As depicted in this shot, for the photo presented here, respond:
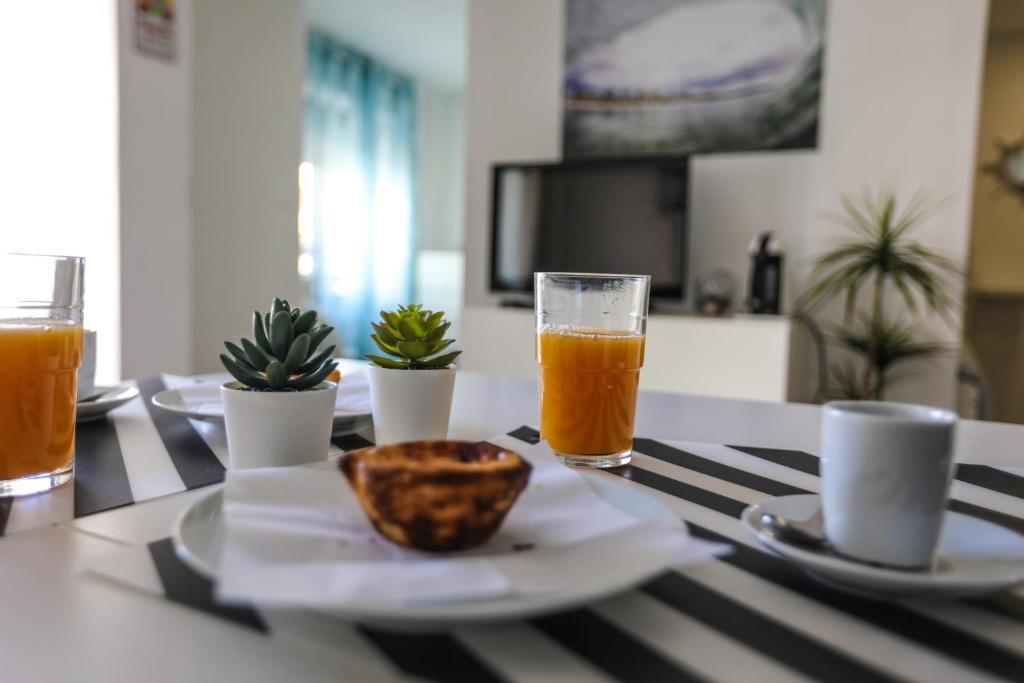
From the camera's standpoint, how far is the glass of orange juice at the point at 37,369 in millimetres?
612

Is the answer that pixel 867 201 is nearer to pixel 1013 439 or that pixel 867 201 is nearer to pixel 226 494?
pixel 1013 439

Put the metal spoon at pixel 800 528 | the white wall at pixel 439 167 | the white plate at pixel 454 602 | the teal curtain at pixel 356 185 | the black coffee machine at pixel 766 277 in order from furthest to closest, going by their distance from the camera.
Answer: the white wall at pixel 439 167
the teal curtain at pixel 356 185
the black coffee machine at pixel 766 277
the metal spoon at pixel 800 528
the white plate at pixel 454 602

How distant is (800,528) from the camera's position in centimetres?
49

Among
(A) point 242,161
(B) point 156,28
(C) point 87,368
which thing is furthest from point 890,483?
(A) point 242,161

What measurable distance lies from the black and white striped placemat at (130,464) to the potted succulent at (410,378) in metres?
0.09

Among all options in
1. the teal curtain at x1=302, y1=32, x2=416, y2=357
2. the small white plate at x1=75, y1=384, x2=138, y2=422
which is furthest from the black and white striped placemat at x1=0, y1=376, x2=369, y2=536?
the teal curtain at x1=302, y1=32, x2=416, y2=357

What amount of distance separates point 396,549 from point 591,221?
322 cm

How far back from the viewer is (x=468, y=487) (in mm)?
404

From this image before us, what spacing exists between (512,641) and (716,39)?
347 centimetres

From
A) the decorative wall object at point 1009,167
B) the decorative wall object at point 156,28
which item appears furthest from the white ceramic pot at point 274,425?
the decorative wall object at point 1009,167

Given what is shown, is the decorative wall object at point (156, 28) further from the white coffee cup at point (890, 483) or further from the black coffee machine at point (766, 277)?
the white coffee cup at point (890, 483)

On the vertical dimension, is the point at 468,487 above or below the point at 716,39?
below

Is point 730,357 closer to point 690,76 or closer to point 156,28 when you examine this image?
point 690,76

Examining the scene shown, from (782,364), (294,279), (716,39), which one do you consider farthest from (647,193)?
(294,279)
